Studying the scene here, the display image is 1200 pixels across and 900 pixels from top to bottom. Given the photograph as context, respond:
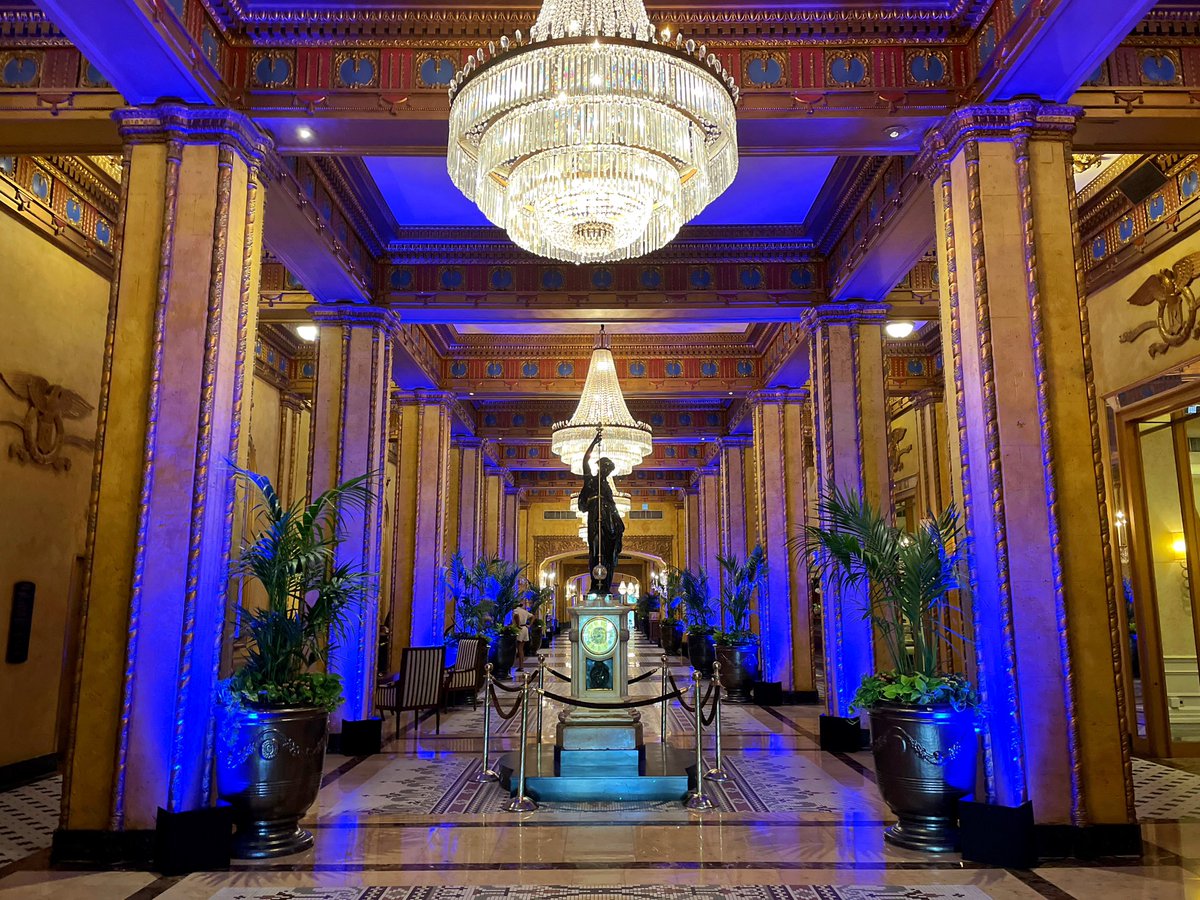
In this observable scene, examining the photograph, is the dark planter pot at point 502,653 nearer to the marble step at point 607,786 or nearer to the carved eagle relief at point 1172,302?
the marble step at point 607,786

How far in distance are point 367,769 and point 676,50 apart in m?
6.17

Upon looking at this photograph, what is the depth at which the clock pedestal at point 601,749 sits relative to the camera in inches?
251

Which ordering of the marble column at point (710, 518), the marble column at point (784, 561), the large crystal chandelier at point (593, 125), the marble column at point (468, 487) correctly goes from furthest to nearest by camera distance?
the marble column at point (710, 518) < the marble column at point (468, 487) < the marble column at point (784, 561) < the large crystal chandelier at point (593, 125)

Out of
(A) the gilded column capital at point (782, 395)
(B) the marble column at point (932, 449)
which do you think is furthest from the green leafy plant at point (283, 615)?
(B) the marble column at point (932, 449)

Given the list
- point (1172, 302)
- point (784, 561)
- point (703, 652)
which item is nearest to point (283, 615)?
point (1172, 302)

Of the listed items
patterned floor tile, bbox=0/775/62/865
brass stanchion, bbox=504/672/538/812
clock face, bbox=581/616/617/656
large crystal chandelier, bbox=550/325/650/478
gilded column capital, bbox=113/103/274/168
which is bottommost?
patterned floor tile, bbox=0/775/62/865

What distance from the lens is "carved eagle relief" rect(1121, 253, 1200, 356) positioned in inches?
285

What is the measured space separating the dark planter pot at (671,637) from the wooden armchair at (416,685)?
1326 centimetres

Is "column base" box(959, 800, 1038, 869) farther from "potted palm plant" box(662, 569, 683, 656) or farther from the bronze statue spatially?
"potted palm plant" box(662, 569, 683, 656)

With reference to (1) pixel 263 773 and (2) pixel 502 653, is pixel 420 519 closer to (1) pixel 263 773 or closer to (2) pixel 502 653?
(2) pixel 502 653

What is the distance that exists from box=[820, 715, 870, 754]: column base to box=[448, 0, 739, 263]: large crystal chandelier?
5.46 m

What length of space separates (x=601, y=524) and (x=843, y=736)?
3.09 m

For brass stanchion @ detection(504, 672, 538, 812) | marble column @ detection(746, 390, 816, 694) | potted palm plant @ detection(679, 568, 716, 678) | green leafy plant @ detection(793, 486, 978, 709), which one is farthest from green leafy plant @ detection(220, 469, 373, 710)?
potted palm plant @ detection(679, 568, 716, 678)

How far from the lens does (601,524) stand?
26.2 feet
